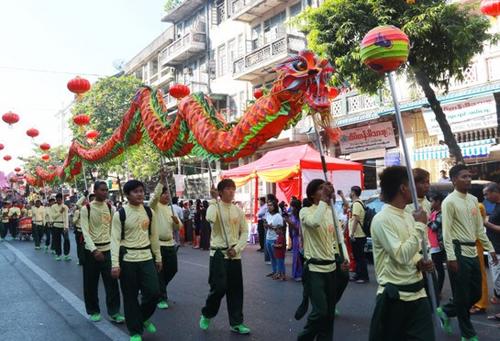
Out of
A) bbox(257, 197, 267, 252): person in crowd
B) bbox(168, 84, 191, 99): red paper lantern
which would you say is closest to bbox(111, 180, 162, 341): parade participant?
bbox(168, 84, 191, 99): red paper lantern

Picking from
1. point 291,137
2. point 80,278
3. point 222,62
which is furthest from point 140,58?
point 80,278

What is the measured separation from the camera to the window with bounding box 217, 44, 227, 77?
27031 mm

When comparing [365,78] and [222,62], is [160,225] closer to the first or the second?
[365,78]

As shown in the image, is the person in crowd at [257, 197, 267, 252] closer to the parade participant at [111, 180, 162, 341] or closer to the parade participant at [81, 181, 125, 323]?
the parade participant at [81, 181, 125, 323]

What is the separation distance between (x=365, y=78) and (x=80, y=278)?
7.69 metres

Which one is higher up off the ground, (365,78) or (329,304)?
(365,78)

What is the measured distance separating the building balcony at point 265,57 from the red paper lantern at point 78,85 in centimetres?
1070

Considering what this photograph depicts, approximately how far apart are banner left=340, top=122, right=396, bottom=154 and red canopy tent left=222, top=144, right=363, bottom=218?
3.57 m

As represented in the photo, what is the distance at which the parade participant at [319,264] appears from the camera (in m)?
4.39

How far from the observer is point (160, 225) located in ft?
24.1

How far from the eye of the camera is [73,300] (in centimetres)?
772

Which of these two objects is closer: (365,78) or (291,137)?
(365,78)

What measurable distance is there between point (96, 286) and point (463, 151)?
1142 centimetres

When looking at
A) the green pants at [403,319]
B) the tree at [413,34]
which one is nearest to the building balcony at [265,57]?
the tree at [413,34]
